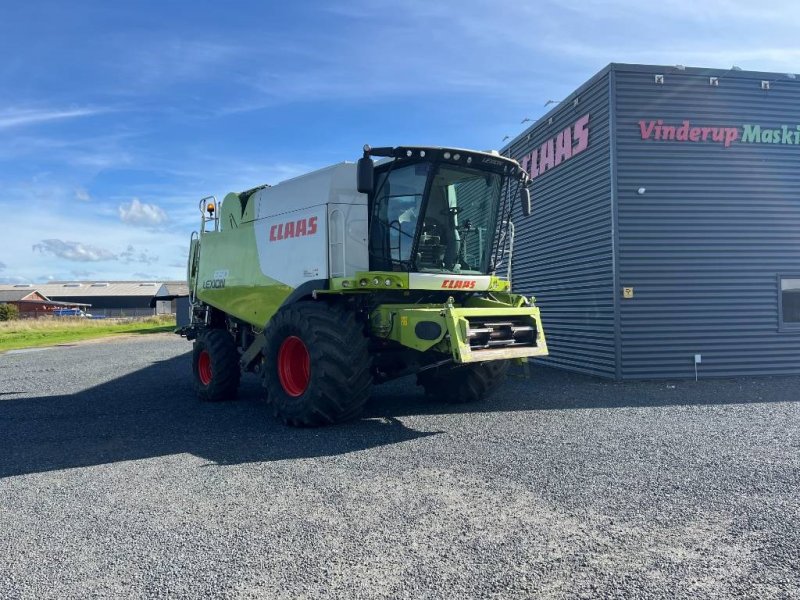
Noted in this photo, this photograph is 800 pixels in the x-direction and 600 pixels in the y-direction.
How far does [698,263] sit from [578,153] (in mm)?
3192

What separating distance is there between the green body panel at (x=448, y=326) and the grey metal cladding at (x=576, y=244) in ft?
13.7

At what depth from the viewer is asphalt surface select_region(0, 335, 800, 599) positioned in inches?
142

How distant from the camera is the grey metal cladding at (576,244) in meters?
11.7

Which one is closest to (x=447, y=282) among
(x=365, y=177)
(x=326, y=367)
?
(x=365, y=177)

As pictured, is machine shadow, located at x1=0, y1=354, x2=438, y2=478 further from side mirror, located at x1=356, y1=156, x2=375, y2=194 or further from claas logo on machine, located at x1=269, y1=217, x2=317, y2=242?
side mirror, located at x1=356, y1=156, x2=375, y2=194

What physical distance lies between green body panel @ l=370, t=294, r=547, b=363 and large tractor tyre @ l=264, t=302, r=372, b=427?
14.6 inches

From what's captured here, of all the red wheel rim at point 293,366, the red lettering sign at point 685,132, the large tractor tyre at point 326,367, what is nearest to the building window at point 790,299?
the red lettering sign at point 685,132

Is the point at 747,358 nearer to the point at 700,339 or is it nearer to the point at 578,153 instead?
the point at 700,339

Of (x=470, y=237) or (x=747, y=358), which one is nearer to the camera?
(x=470, y=237)

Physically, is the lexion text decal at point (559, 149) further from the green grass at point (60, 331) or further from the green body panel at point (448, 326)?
the green grass at point (60, 331)

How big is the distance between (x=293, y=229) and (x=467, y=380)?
3.30m

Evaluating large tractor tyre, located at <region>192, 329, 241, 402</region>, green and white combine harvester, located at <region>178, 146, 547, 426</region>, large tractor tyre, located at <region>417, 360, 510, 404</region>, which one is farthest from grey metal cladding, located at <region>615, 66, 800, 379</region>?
large tractor tyre, located at <region>192, 329, 241, 402</region>

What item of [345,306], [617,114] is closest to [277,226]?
[345,306]

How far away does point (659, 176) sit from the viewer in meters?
11.5
